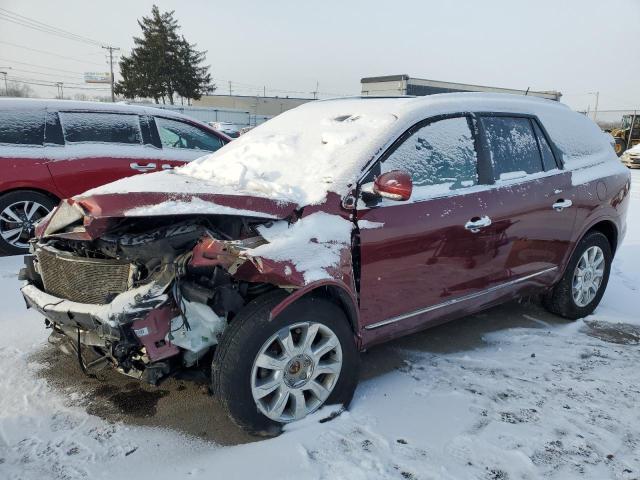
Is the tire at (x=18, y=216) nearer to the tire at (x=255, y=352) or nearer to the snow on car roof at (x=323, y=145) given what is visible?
the snow on car roof at (x=323, y=145)

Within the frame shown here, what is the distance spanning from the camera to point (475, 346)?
376 cm

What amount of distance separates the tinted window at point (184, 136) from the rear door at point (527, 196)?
4281 millimetres

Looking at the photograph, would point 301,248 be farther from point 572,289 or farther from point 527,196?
point 572,289

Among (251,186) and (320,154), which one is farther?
(320,154)

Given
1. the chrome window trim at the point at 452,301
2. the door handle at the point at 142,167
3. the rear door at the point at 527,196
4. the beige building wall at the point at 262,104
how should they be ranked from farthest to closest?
the beige building wall at the point at 262,104 < the door handle at the point at 142,167 < the rear door at the point at 527,196 < the chrome window trim at the point at 452,301

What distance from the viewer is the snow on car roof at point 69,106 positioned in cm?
558

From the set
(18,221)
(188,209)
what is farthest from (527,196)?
(18,221)

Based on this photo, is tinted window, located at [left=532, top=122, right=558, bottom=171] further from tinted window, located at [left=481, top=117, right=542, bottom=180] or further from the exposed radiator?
the exposed radiator

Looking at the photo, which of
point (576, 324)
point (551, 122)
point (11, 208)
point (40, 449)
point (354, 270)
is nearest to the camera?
point (40, 449)

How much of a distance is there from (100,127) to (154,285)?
174 inches

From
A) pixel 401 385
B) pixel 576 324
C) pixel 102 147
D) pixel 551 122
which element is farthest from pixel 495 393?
pixel 102 147

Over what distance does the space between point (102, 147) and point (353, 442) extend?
4.84 meters

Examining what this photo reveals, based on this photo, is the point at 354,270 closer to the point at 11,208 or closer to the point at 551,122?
the point at 551,122

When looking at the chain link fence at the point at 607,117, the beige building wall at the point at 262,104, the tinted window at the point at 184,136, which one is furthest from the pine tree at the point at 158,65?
the tinted window at the point at 184,136
